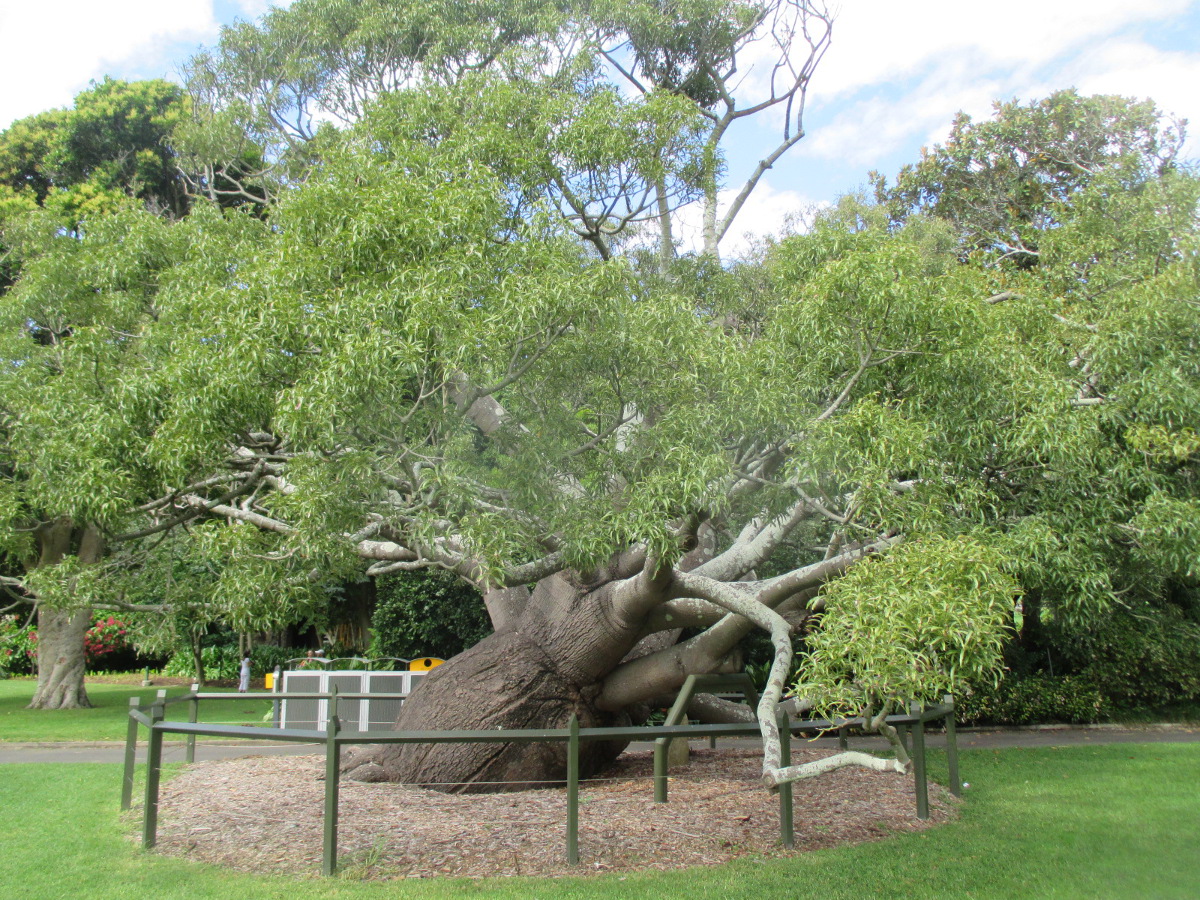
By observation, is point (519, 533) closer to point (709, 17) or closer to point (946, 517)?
point (946, 517)

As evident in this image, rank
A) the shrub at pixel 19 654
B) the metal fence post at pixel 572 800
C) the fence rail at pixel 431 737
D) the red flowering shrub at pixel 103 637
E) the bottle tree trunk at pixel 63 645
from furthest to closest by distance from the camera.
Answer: the red flowering shrub at pixel 103 637, the shrub at pixel 19 654, the bottle tree trunk at pixel 63 645, the metal fence post at pixel 572 800, the fence rail at pixel 431 737

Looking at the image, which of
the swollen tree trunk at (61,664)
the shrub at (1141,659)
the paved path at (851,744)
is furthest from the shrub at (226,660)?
the shrub at (1141,659)

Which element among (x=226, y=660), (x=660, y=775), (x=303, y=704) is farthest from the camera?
(x=226, y=660)

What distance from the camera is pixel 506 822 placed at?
7.59 meters

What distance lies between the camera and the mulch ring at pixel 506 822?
255 inches

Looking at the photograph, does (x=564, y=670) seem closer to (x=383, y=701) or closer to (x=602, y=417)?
(x=602, y=417)

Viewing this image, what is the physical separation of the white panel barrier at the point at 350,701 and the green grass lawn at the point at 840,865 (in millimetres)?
4753

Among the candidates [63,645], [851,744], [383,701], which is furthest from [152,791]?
[63,645]

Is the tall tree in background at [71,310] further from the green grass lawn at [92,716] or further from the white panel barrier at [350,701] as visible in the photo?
the white panel barrier at [350,701]

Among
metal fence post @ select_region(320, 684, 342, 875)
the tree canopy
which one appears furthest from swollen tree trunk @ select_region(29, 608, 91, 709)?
metal fence post @ select_region(320, 684, 342, 875)

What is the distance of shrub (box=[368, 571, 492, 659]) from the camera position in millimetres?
17672

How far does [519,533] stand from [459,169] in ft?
12.3

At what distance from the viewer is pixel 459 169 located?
8406 mm

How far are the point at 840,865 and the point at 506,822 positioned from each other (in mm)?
2828
